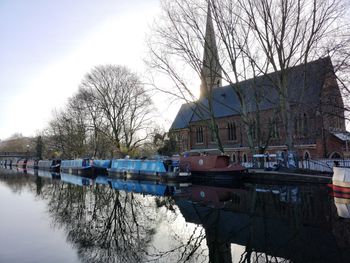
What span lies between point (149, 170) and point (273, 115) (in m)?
10.9

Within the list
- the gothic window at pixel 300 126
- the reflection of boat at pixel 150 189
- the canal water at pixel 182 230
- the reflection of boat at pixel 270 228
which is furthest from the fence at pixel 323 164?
the reflection of boat at pixel 150 189

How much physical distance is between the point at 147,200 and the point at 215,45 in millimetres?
13718

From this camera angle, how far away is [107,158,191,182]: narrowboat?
2559 cm

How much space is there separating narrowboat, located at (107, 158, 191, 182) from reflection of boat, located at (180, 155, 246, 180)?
0.87 meters

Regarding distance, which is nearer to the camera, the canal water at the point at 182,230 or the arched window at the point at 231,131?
the canal water at the point at 182,230

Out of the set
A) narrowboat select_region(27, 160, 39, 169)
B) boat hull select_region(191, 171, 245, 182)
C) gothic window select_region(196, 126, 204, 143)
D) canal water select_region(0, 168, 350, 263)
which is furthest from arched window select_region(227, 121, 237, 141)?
narrowboat select_region(27, 160, 39, 169)

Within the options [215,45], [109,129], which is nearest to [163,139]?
[109,129]

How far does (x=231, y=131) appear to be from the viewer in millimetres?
43031

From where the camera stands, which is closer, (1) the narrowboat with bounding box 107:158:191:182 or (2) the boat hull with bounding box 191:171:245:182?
(2) the boat hull with bounding box 191:171:245:182

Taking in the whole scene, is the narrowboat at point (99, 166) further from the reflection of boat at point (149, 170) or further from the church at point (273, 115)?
the church at point (273, 115)

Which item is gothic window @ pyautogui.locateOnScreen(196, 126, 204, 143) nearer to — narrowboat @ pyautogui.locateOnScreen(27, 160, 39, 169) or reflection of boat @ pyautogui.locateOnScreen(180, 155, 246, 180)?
reflection of boat @ pyautogui.locateOnScreen(180, 155, 246, 180)

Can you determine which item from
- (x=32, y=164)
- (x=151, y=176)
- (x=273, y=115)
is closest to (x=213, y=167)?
(x=151, y=176)

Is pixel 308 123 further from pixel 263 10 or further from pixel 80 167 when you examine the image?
pixel 80 167

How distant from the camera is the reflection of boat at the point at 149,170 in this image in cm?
2559
